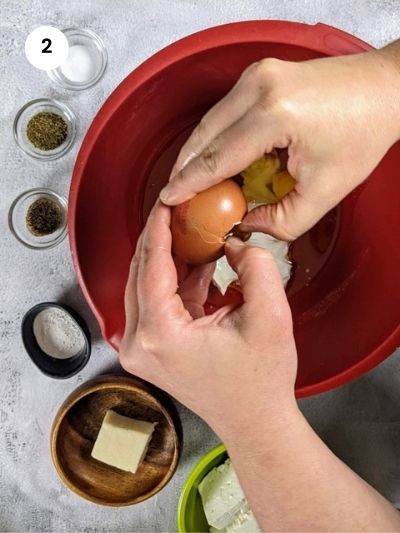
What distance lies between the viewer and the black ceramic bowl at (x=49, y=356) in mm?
1205

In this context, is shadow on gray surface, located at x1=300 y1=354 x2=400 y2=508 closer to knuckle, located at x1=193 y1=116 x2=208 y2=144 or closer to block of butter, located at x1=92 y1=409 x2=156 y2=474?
block of butter, located at x1=92 y1=409 x2=156 y2=474

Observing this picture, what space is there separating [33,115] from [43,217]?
0.19 metres

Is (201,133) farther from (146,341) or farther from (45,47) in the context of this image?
(45,47)

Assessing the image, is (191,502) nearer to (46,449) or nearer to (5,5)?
(46,449)

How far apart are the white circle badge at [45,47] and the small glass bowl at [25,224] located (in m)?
0.23

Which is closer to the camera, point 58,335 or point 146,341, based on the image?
point 146,341

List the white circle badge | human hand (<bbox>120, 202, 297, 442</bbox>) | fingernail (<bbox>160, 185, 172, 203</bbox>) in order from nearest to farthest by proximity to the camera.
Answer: human hand (<bbox>120, 202, 297, 442</bbox>) → fingernail (<bbox>160, 185, 172, 203</bbox>) → the white circle badge

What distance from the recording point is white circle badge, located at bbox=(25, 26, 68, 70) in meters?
1.17

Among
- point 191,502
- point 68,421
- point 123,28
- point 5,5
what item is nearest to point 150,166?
point 123,28

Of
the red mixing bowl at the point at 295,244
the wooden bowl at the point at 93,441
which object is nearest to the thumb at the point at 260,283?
the red mixing bowl at the point at 295,244

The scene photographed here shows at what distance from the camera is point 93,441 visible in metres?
1.26

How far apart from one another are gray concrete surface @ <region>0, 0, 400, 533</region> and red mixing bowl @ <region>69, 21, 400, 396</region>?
0.14 metres

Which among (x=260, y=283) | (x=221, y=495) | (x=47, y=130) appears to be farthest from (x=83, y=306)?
(x=260, y=283)

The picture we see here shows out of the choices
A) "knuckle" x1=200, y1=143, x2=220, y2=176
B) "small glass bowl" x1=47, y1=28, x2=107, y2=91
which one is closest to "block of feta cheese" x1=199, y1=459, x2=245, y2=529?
"knuckle" x1=200, y1=143, x2=220, y2=176
